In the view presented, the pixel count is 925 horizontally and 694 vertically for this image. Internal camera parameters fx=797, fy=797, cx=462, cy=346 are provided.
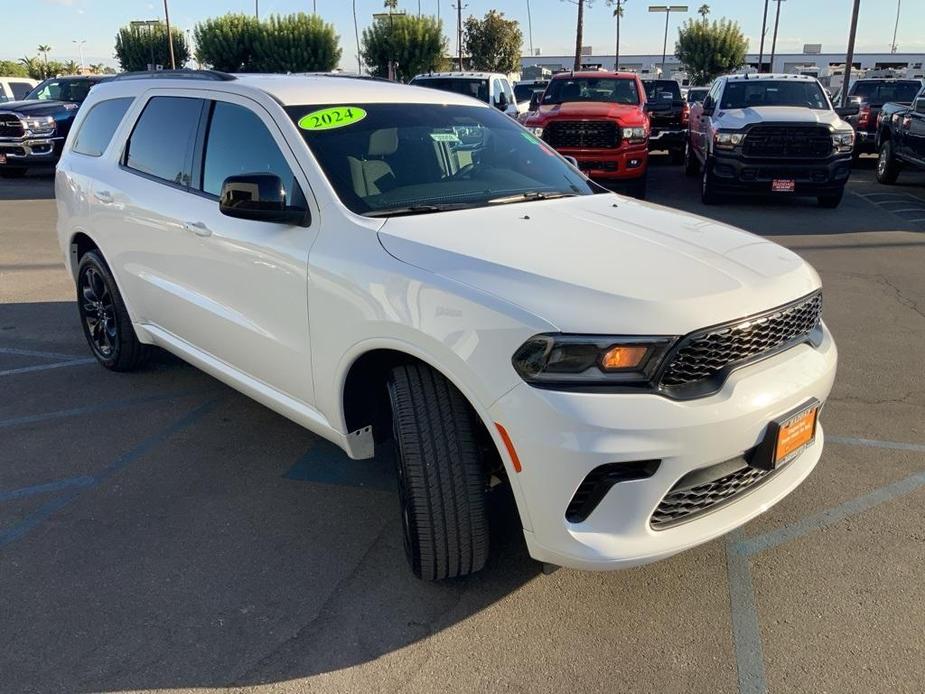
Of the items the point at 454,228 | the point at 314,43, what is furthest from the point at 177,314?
the point at 314,43

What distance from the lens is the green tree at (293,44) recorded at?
55.4 meters

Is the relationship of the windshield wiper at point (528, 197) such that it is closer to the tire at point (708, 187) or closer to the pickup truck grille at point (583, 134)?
the pickup truck grille at point (583, 134)

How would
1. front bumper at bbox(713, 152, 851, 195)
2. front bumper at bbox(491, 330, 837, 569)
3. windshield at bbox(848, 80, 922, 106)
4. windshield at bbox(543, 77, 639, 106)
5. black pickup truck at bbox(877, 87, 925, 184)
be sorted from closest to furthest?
front bumper at bbox(491, 330, 837, 569) < front bumper at bbox(713, 152, 851, 195) < black pickup truck at bbox(877, 87, 925, 184) < windshield at bbox(543, 77, 639, 106) < windshield at bbox(848, 80, 922, 106)

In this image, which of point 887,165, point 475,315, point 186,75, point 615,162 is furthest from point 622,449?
point 887,165

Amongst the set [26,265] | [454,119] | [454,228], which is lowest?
[26,265]

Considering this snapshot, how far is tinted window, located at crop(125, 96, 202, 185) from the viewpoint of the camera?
416 cm

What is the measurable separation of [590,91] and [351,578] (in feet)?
39.1

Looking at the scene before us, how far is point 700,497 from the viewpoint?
2.68 metres

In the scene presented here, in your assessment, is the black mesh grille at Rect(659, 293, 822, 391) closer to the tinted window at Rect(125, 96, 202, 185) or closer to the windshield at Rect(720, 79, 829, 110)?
the tinted window at Rect(125, 96, 202, 185)

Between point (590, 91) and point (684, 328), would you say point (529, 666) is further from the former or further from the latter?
point (590, 91)

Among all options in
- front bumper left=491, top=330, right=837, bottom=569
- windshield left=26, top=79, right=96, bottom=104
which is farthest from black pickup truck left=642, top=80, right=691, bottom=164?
front bumper left=491, top=330, right=837, bottom=569

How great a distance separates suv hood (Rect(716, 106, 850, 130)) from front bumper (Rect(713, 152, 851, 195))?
1.55ft

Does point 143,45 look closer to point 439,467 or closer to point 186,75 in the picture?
point 186,75

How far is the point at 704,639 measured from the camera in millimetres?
2758
